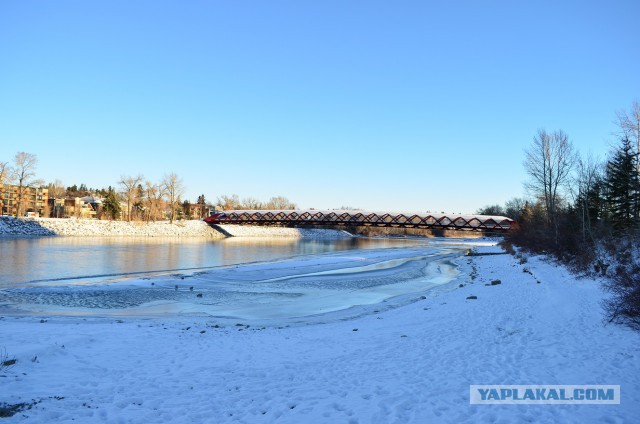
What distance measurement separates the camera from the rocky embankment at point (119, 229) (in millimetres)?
67062

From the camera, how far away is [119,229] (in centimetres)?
8094

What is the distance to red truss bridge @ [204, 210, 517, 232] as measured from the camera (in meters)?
87.9

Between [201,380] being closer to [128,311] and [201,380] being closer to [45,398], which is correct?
[45,398]

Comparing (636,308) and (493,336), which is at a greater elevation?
(636,308)

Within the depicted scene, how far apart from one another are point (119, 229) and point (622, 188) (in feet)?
267

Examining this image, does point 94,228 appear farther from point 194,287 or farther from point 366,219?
point 194,287

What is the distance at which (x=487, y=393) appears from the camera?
752 cm

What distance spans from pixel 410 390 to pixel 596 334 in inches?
250

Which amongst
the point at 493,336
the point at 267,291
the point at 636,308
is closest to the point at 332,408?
the point at 493,336

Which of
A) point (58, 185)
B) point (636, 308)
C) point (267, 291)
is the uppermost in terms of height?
point (58, 185)

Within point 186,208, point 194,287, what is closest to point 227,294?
point 194,287

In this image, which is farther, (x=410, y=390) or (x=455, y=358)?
(x=455, y=358)

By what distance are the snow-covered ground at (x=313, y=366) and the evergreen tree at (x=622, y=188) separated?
917 inches

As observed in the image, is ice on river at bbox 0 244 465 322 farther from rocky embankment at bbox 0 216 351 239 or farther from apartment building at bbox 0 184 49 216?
apartment building at bbox 0 184 49 216
